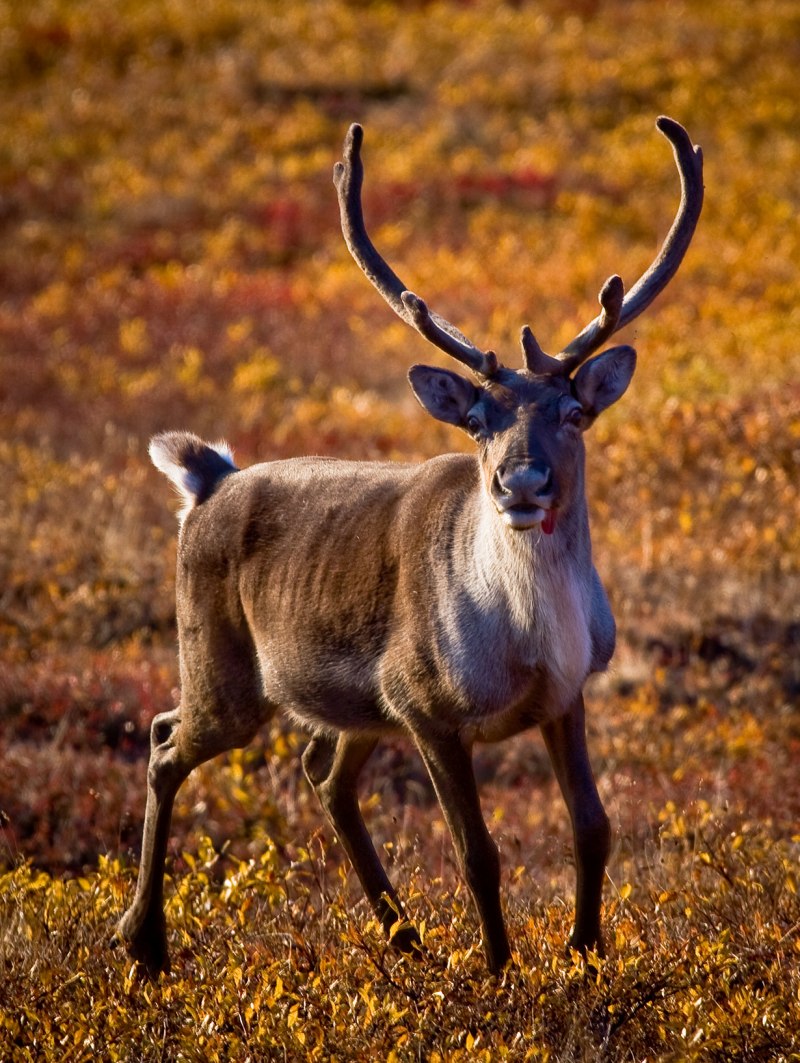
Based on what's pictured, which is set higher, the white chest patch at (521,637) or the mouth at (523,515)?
the mouth at (523,515)

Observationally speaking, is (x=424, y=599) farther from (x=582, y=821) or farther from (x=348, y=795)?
(x=348, y=795)

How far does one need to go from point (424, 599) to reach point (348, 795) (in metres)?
1.21

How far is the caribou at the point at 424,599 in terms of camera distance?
4559 mm

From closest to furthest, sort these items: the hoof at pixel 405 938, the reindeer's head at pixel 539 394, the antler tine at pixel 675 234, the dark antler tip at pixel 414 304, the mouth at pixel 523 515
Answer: the mouth at pixel 523 515 → the reindeer's head at pixel 539 394 → the dark antler tip at pixel 414 304 → the antler tine at pixel 675 234 → the hoof at pixel 405 938

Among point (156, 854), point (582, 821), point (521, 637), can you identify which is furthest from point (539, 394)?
point (156, 854)

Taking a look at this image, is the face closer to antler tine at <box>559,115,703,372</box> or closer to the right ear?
the right ear

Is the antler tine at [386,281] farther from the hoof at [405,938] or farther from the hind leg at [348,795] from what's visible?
the hoof at [405,938]

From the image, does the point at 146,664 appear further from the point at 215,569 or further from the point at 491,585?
the point at 491,585

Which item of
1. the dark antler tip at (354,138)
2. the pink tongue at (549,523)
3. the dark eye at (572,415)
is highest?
the dark antler tip at (354,138)

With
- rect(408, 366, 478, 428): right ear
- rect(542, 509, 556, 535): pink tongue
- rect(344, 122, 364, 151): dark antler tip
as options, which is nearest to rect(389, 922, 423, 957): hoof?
rect(542, 509, 556, 535): pink tongue

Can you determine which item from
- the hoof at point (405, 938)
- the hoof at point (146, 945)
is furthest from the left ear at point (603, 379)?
the hoof at point (146, 945)

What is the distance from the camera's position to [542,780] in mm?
8070

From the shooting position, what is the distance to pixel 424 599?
189 inches

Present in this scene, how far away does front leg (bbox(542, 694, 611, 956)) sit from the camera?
4.66 meters
